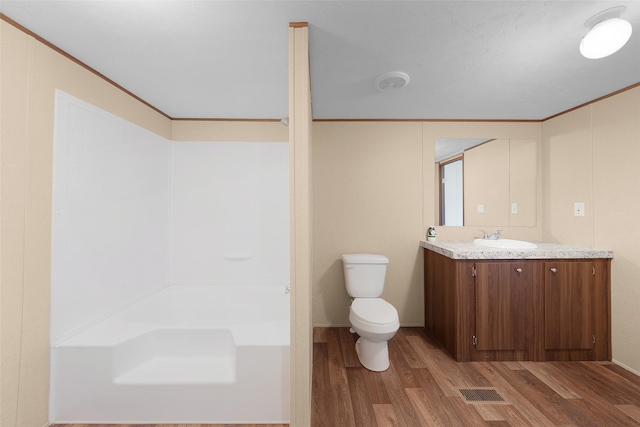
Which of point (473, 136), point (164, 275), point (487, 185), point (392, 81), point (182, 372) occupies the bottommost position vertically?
point (182, 372)

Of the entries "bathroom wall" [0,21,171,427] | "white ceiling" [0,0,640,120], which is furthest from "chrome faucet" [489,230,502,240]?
"bathroom wall" [0,21,171,427]

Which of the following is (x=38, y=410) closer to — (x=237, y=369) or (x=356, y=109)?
(x=237, y=369)

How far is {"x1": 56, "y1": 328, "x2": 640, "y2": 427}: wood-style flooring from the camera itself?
1.55 m

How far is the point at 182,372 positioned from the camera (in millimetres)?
1611

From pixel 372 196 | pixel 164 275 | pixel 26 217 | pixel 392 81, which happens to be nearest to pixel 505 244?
pixel 372 196

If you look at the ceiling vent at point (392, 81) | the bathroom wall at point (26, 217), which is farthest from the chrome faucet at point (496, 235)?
the bathroom wall at point (26, 217)

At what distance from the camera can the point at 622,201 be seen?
6.78 ft

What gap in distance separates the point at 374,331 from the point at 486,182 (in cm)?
194

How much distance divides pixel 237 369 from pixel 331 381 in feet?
2.36

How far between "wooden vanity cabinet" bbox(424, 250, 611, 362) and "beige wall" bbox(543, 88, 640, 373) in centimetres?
10

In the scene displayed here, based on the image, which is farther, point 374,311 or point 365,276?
point 365,276

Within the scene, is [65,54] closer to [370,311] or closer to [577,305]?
[370,311]

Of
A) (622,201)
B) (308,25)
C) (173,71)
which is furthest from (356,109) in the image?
(622,201)

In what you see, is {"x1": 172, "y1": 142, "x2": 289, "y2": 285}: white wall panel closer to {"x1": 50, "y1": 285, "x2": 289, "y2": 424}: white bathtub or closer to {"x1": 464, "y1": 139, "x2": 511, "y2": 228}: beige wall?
{"x1": 50, "y1": 285, "x2": 289, "y2": 424}: white bathtub
